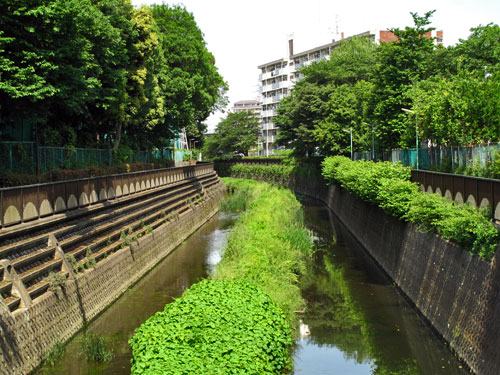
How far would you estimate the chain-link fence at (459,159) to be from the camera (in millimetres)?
22359

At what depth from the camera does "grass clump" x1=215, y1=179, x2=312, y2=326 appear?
1730 cm

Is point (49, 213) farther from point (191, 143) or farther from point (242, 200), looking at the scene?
point (191, 143)

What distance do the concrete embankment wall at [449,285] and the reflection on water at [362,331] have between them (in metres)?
0.52

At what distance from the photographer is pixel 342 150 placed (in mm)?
61688

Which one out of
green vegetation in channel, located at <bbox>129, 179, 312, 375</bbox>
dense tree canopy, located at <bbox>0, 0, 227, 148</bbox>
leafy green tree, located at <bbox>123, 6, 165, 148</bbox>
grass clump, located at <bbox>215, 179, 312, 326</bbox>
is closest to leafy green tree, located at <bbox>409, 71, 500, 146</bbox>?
grass clump, located at <bbox>215, 179, 312, 326</bbox>

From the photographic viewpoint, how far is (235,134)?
338 ft

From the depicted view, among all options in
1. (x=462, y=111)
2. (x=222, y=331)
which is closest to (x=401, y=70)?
(x=462, y=111)

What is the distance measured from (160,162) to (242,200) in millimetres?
8991

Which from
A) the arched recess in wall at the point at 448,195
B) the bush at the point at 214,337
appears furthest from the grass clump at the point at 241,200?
the bush at the point at 214,337

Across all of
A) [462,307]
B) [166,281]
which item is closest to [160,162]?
[166,281]

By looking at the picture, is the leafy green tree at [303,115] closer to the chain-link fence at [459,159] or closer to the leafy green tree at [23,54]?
the chain-link fence at [459,159]

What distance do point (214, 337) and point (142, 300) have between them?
12331 millimetres

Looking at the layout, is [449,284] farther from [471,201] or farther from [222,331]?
[222,331]

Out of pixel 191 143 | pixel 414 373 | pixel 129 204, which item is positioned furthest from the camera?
pixel 191 143
